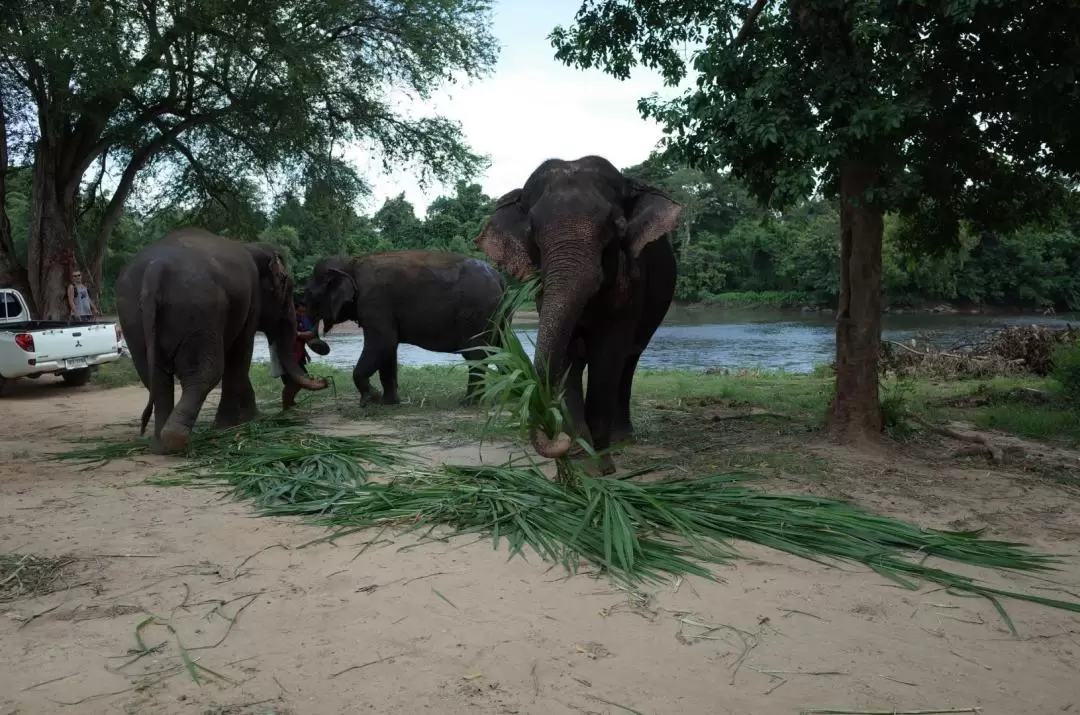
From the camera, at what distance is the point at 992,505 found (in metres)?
5.47

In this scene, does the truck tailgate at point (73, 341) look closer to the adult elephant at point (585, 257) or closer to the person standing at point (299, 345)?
the person standing at point (299, 345)

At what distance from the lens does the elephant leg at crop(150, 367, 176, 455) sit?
6.91 metres

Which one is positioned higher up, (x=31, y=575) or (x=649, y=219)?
(x=649, y=219)

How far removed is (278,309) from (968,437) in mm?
6671

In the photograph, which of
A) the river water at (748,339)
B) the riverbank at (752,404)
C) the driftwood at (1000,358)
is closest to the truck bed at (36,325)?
the riverbank at (752,404)

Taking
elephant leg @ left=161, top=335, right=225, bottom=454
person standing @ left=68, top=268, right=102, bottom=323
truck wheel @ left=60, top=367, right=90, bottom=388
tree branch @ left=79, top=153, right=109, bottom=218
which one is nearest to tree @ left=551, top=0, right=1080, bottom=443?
elephant leg @ left=161, top=335, right=225, bottom=454

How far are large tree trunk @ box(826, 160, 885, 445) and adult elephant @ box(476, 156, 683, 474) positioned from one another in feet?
6.25

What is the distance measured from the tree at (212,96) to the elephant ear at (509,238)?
9402 millimetres

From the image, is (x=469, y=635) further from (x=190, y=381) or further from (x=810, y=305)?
(x=810, y=305)

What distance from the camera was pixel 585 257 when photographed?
220 inches

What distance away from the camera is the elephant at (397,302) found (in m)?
10.3

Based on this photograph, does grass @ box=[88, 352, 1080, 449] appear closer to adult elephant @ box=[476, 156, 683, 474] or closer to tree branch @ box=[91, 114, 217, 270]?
adult elephant @ box=[476, 156, 683, 474]

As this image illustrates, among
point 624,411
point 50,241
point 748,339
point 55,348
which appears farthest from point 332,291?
point 748,339

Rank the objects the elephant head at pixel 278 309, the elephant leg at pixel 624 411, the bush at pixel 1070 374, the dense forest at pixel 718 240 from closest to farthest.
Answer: the elephant leg at pixel 624 411 → the elephant head at pixel 278 309 → the bush at pixel 1070 374 → the dense forest at pixel 718 240
